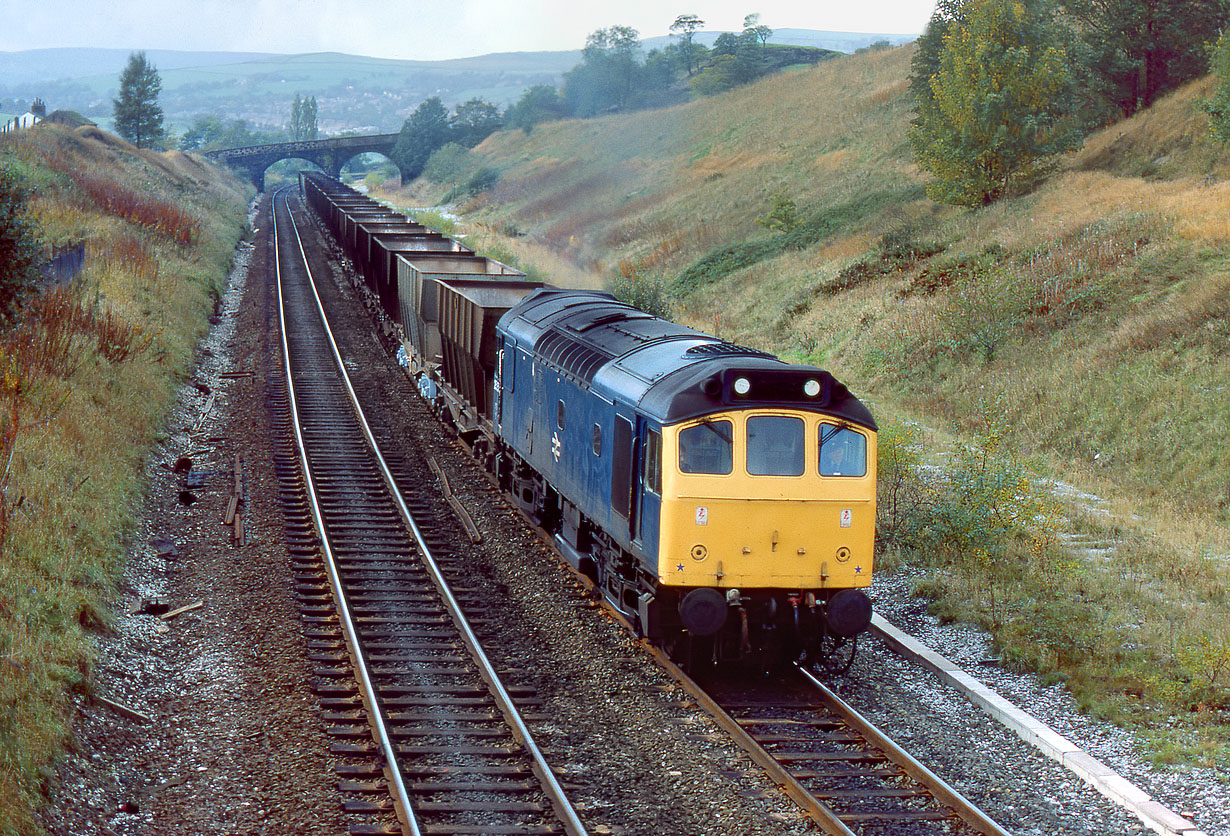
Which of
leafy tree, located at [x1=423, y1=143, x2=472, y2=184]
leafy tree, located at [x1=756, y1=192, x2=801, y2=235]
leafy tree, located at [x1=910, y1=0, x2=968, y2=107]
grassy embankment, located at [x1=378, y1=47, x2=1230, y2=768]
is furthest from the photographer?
leafy tree, located at [x1=423, y1=143, x2=472, y2=184]

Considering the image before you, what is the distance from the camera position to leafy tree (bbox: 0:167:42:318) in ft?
58.7

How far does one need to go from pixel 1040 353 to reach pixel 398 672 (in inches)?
721

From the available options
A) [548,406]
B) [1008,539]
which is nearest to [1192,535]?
[1008,539]

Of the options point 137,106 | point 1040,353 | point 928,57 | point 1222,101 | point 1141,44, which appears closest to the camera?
point 1040,353

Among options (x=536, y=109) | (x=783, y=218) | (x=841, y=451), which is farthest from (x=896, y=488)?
(x=536, y=109)

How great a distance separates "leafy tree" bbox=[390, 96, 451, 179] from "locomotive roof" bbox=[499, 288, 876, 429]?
362 ft

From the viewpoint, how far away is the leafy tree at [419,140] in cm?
12238

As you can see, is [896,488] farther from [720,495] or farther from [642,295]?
[642,295]

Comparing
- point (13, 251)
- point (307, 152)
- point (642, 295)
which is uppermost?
point (307, 152)

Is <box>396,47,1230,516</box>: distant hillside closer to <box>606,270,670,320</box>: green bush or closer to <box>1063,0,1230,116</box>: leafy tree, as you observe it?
<box>1063,0,1230,116</box>: leafy tree

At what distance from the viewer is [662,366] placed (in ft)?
39.0

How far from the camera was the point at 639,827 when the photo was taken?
8484 millimetres

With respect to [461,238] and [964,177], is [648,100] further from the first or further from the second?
[964,177]

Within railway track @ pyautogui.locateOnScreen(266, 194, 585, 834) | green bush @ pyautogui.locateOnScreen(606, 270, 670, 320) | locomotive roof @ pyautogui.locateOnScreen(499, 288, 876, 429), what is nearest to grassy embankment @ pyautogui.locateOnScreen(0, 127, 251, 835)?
railway track @ pyautogui.locateOnScreen(266, 194, 585, 834)
